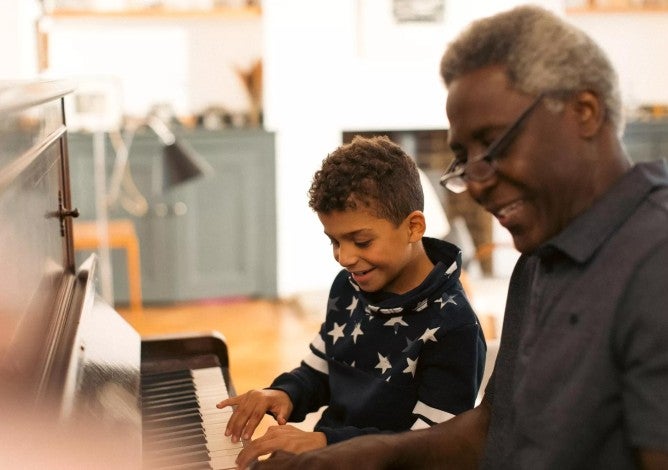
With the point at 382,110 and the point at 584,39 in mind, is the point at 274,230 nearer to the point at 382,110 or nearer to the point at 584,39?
the point at 382,110

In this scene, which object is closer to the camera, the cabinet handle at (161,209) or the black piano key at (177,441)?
the black piano key at (177,441)

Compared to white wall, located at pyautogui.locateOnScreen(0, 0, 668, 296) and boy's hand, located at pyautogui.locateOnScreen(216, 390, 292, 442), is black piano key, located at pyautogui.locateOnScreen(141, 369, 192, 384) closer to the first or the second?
boy's hand, located at pyautogui.locateOnScreen(216, 390, 292, 442)

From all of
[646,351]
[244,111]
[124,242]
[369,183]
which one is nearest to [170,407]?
[369,183]

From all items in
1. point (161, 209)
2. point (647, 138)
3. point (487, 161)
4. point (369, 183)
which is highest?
point (487, 161)

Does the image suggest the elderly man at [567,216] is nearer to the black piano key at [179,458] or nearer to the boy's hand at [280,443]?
the boy's hand at [280,443]

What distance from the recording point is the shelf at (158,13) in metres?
5.88

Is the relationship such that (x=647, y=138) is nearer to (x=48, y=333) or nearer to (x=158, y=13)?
(x=158, y=13)

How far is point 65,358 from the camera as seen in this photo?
124 cm

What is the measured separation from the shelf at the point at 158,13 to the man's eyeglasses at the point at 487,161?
507cm

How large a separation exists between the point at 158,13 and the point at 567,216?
5.23m

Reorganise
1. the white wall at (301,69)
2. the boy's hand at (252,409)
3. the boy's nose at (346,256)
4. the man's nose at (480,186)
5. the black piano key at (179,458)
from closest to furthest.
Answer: the man's nose at (480,186)
the black piano key at (179,458)
the boy's hand at (252,409)
the boy's nose at (346,256)
the white wall at (301,69)

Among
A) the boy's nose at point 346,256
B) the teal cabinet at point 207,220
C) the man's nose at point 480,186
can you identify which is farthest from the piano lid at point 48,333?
the teal cabinet at point 207,220

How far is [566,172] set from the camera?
105cm

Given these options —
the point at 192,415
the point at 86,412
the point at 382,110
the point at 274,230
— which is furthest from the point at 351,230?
the point at 382,110
